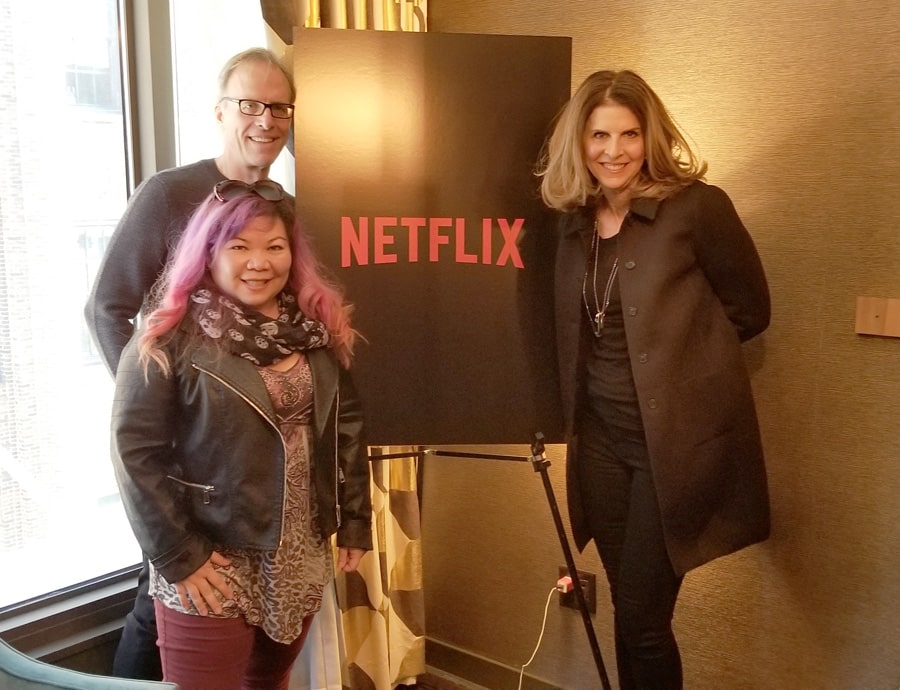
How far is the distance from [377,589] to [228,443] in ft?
3.28

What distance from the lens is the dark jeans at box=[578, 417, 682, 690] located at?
169 centimetres

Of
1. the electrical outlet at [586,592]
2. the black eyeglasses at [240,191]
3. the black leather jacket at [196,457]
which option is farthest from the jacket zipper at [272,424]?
the electrical outlet at [586,592]

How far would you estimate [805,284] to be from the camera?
188 centimetres

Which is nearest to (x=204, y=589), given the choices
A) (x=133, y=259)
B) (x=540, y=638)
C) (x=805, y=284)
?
(x=133, y=259)

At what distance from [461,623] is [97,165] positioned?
5.55ft

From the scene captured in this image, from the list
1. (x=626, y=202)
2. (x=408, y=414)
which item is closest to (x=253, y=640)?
(x=408, y=414)

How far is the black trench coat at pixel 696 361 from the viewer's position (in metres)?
1.64

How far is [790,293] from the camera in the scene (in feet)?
6.23

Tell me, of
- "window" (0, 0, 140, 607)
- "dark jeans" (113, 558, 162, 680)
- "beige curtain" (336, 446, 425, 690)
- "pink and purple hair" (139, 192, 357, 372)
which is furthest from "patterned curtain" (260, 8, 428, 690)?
"pink and purple hair" (139, 192, 357, 372)

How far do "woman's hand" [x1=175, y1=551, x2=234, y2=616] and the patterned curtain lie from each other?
0.67m

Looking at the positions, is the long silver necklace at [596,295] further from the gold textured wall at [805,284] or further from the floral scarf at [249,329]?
the floral scarf at [249,329]

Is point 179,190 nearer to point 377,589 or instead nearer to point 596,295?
point 596,295

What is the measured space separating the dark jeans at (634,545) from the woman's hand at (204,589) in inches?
31.7

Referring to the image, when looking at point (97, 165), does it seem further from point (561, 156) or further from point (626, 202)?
point (626, 202)
